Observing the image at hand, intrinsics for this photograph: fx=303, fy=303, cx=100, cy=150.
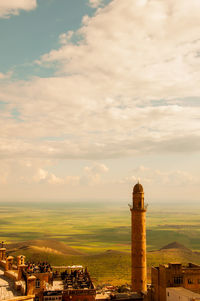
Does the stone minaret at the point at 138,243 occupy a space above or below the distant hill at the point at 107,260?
above

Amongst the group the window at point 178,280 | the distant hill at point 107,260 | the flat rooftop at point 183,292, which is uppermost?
the window at point 178,280

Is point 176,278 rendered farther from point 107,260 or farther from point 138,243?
point 107,260

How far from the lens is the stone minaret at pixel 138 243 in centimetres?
6419

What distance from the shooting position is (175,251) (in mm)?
171375

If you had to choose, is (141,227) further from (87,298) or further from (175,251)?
(175,251)

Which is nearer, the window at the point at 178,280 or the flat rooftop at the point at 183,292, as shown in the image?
the flat rooftop at the point at 183,292

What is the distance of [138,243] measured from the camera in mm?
65875

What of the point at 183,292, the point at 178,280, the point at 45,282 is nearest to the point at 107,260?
the point at 178,280

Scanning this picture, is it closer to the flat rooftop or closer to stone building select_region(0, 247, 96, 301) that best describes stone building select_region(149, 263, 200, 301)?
the flat rooftop

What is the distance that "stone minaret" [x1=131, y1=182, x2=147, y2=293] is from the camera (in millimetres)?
64188

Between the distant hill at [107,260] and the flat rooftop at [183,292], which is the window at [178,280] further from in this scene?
the distant hill at [107,260]

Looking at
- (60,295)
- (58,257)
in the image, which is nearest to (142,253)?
Result: (60,295)

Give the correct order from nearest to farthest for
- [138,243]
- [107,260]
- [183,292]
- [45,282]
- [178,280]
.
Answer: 1. [183,292]
2. [45,282]
3. [178,280]
4. [138,243]
5. [107,260]

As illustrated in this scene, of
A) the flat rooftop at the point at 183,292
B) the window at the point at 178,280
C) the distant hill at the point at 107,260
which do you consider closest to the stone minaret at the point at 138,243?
the window at the point at 178,280
